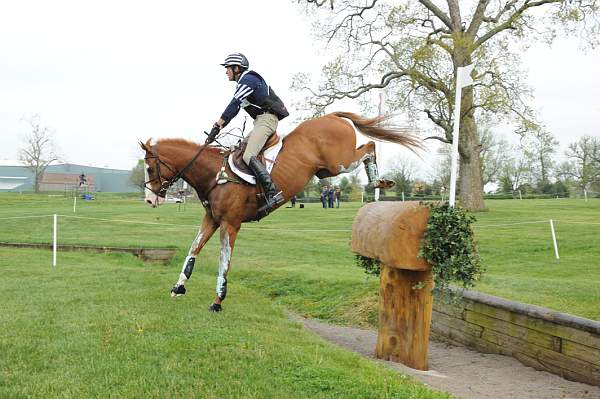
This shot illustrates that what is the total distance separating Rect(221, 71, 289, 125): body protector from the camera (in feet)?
21.9

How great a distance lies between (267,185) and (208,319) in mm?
1754

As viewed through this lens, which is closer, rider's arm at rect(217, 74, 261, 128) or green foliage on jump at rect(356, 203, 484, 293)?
green foliage on jump at rect(356, 203, 484, 293)

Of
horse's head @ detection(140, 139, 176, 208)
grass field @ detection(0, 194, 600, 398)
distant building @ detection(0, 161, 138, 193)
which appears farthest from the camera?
distant building @ detection(0, 161, 138, 193)

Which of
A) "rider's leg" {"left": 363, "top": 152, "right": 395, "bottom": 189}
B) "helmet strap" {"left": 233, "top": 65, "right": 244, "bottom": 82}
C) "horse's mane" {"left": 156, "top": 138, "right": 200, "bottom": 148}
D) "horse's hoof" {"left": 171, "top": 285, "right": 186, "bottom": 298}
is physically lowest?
"horse's hoof" {"left": 171, "top": 285, "right": 186, "bottom": 298}

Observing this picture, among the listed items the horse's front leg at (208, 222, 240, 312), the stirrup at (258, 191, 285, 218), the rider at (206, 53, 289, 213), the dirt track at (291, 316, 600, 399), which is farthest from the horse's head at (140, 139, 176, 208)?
the dirt track at (291, 316, 600, 399)

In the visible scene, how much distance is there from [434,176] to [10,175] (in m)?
81.0

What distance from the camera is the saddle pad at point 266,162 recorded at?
6.75m

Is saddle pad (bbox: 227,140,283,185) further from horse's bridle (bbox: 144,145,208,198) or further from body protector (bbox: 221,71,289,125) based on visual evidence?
horse's bridle (bbox: 144,145,208,198)

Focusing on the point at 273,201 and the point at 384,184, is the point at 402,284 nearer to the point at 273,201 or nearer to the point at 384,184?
the point at 384,184

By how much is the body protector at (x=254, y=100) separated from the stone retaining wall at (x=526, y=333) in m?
3.36

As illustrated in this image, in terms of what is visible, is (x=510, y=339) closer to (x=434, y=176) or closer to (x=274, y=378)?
(x=274, y=378)

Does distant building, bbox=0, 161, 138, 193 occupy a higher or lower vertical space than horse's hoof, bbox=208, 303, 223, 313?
higher

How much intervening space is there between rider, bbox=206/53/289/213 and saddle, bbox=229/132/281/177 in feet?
0.32

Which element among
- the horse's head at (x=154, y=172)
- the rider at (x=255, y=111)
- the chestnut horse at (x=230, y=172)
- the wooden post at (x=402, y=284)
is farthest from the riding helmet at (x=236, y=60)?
the wooden post at (x=402, y=284)
